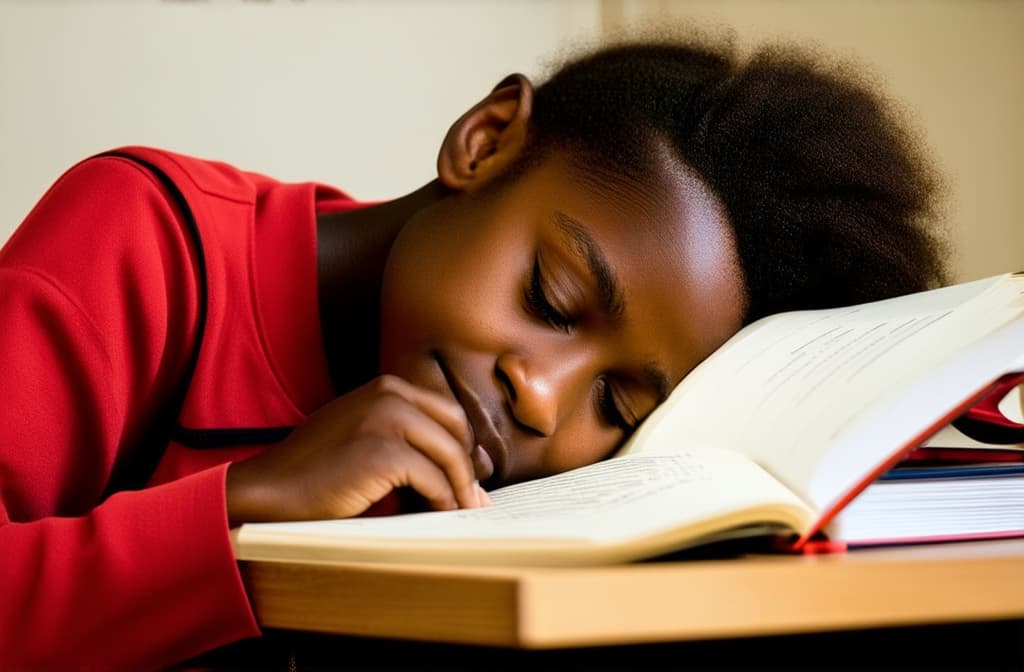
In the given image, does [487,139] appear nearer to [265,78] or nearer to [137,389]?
[137,389]

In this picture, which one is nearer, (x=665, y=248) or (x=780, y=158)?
(x=665, y=248)

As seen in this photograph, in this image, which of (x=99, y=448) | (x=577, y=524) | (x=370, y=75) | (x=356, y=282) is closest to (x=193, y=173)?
(x=356, y=282)

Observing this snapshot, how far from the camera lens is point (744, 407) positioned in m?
0.65

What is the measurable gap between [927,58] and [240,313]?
94 cm

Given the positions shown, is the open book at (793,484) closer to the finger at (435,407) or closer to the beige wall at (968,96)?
the finger at (435,407)

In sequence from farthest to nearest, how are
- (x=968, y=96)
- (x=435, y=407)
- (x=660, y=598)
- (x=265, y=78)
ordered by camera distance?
(x=265, y=78), (x=968, y=96), (x=435, y=407), (x=660, y=598)

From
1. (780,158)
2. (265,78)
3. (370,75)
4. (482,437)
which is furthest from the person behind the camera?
(370,75)

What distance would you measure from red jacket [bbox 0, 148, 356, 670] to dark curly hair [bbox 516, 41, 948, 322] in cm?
26

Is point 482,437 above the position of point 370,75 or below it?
below

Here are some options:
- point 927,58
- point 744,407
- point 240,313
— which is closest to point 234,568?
point 744,407

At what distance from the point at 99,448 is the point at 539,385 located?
308 mm

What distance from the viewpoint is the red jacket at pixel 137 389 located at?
19.6 inches

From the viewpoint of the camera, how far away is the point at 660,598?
0.34 metres

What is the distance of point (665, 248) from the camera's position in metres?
0.78
